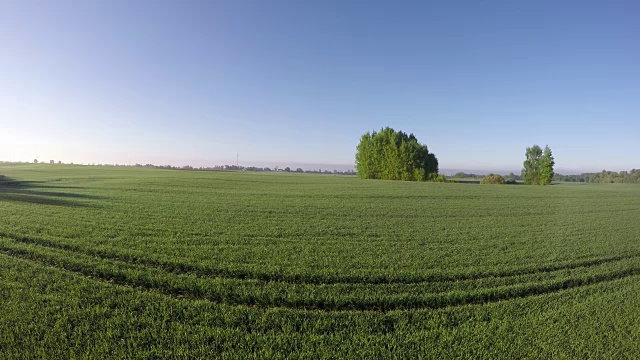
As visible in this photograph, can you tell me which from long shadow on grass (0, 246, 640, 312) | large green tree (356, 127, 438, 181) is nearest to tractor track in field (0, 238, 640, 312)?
long shadow on grass (0, 246, 640, 312)

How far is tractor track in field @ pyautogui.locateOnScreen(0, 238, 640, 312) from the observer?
20.2 ft

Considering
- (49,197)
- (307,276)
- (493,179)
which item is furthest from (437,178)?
(307,276)

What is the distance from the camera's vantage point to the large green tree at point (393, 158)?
78.8 m

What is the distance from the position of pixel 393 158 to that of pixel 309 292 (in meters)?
77.5

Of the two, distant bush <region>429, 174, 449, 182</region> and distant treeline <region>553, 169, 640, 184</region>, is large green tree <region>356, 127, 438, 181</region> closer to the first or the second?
distant bush <region>429, 174, 449, 182</region>

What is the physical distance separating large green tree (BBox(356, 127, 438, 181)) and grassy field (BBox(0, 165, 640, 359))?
220ft

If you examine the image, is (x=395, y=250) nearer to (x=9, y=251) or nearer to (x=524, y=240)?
(x=524, y=240)

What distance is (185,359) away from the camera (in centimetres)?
431

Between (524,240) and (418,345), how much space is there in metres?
10.2

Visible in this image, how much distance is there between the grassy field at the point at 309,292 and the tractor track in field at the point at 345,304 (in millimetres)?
32

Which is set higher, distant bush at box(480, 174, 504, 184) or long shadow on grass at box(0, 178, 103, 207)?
distant bush at box(480, 174, 504, 184)

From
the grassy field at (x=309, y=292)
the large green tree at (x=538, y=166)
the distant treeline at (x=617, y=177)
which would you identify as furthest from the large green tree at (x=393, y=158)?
the grassy field at (x=309, y=292)

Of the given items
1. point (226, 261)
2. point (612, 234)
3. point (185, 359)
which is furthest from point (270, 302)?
point (612, 234)

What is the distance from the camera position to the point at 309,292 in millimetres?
6629
